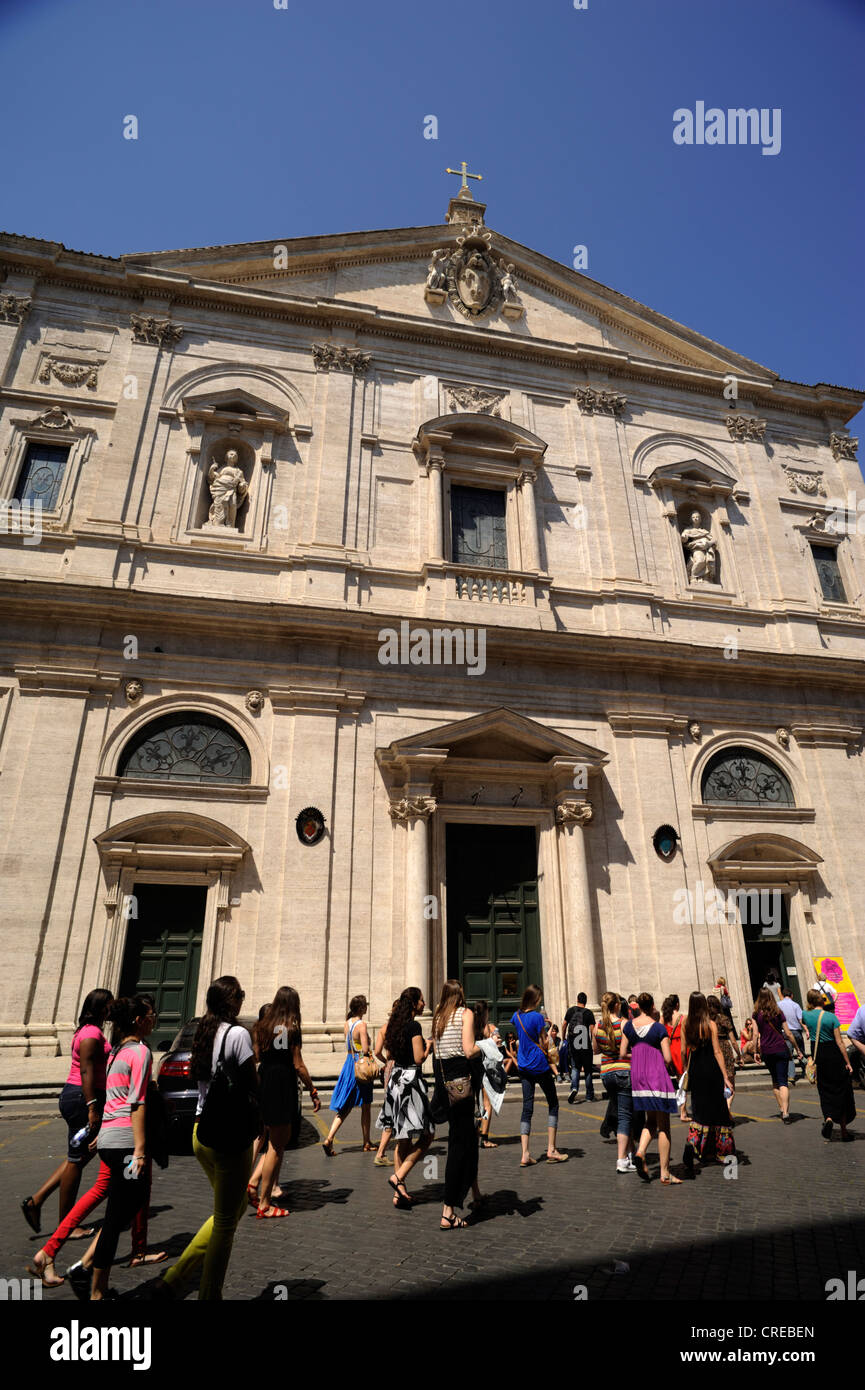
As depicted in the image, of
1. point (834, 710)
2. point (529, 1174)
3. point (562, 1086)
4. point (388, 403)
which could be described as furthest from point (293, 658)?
point (834, 710)

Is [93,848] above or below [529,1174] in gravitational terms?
above

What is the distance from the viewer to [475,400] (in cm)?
2067

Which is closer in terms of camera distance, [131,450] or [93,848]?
[93,848]

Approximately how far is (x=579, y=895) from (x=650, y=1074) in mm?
7943

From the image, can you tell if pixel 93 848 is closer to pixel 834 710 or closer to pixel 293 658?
pixel 293 658

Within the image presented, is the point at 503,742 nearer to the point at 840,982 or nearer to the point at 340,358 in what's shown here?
the point at 840,982

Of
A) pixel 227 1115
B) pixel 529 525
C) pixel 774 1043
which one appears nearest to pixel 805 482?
pixel 529 525

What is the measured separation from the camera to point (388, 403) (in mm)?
20031

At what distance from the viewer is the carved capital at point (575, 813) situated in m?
16.1

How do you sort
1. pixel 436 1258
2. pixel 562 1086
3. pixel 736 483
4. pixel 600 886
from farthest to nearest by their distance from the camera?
1. pixel 736 483
2. pixel 600 886
3. pixel 562 1086
4. pixel 436 1258

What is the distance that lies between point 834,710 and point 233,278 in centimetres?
1944

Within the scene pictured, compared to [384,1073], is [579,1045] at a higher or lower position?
higher

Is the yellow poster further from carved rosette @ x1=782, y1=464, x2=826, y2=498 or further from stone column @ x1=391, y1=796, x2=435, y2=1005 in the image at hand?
carved rosette @ x1=782, y1=464, x2=826, y2=498

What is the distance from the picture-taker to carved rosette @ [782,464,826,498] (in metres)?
23.0
